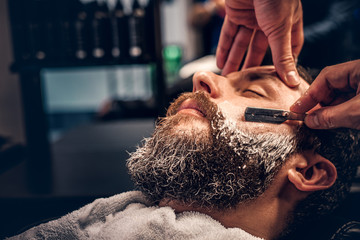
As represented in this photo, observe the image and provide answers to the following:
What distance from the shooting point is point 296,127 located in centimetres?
99

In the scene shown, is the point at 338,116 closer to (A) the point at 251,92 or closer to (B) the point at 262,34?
(A) the point at 251,92

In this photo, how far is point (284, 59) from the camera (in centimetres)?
106

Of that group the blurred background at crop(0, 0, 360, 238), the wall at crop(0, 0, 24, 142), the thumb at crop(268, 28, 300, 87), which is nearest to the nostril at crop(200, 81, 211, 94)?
the thumb at crop(268, 28, 300, 87)

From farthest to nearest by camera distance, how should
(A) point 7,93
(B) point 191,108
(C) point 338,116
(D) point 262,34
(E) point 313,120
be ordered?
1. (A) point 7,93
2. (D) point 262,34
3. (B) point 191,108
4. (E) point 313,120
5. (C) point 338,116

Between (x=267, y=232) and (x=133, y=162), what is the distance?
461mm

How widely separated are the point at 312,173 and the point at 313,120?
0.64 feet

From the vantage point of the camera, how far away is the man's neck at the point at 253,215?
97 centimetres

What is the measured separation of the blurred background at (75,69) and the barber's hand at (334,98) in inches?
11.9

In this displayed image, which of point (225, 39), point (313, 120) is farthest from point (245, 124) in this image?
point (225, 39)

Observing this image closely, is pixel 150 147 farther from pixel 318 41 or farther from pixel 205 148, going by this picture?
pixel 318 41

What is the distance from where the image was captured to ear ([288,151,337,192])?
970mm

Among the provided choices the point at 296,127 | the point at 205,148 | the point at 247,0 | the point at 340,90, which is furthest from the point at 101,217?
the point at 247,0

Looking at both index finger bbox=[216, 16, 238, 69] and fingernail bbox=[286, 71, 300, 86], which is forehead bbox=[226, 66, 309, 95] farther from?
index finger bbox=[216, 16, 238, 69]

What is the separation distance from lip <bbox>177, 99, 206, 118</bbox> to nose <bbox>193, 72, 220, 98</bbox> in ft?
0.22
